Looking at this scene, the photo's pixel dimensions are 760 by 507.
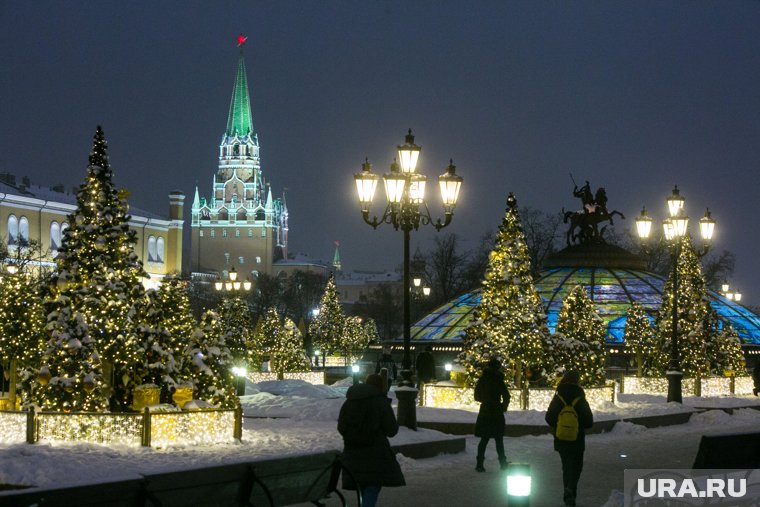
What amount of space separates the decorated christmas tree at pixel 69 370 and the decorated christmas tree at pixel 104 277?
0.52ft

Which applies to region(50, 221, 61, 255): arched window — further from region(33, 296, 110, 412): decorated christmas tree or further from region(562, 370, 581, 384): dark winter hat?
region(562, 370, 581, 384): dark winter hat

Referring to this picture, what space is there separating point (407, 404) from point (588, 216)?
34.0m

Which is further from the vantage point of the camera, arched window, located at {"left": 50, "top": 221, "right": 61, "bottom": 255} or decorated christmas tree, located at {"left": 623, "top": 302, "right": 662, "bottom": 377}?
arched window, located at {"left": 50, "top": 221, "right": 61, "bottom": 255}

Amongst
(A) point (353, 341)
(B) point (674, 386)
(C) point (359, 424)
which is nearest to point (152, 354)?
(C) point (359, 424)

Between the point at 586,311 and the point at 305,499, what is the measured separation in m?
22.1

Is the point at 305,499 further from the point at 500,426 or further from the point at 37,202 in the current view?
the point at 37,202

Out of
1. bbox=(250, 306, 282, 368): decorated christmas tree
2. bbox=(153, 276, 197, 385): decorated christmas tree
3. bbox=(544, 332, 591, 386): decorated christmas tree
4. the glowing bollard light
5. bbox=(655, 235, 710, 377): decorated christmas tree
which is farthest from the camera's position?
bbox=(250, 306, 282, 368): decorated christmas tree

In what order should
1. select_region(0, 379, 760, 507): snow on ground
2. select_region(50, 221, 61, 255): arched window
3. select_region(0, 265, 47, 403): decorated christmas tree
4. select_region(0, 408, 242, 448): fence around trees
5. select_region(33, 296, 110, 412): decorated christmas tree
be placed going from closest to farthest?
select_region(0, 379, 760, 507): snow on ground → select_region(0, 408, 242, 448): fence around trees → select_region(33, 296, 110, 412): decorated christmas tree → select_region(0, 265, 47, 403): decorated christmas tree → select_region(50, 221, 61, 255): arched window

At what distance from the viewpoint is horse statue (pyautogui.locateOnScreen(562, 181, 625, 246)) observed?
173 feet

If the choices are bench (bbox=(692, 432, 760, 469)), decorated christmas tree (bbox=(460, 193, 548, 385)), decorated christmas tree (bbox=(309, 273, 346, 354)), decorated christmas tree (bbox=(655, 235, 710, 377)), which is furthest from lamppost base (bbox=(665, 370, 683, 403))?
decorated christmas tree (bbox=(309, 273, 346, 354))

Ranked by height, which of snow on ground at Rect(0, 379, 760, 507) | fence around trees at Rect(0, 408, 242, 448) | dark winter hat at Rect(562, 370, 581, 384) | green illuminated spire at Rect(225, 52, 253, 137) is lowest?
snow on ground at Rect(0, 379, 760, 507)

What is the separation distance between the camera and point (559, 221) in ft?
275

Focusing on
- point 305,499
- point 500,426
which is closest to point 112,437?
point 500,426

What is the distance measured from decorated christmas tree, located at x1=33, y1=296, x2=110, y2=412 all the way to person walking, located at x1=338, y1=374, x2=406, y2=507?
30.7ft
